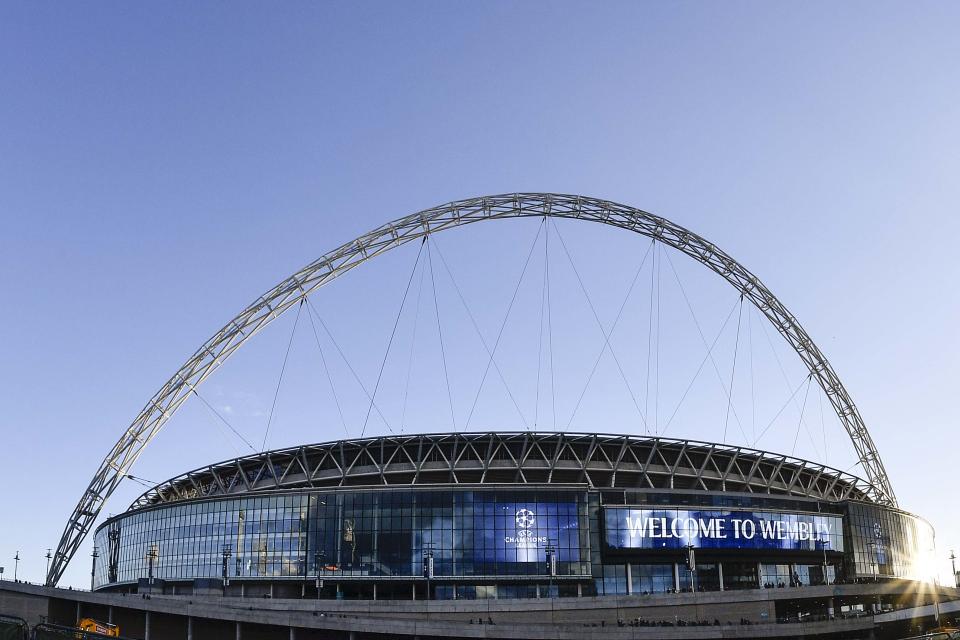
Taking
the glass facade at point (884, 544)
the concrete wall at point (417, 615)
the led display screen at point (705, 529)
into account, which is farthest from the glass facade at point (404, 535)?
the glass facade at point (884, 544)

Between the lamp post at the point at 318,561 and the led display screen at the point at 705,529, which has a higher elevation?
the led display screen at the point at 705,529

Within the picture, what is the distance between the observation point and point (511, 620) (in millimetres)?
69562

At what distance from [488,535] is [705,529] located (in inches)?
843

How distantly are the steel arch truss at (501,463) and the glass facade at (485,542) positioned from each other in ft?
20.6

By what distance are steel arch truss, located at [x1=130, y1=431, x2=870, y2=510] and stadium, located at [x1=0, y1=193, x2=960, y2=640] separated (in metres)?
0.26

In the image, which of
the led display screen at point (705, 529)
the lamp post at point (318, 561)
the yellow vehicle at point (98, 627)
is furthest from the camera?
the led display screen at point (705, 529)

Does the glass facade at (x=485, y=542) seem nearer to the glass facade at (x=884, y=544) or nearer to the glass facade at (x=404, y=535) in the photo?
the glass facade at (x=404, y=535)

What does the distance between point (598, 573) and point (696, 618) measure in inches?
735

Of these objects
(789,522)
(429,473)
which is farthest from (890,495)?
(429,473)

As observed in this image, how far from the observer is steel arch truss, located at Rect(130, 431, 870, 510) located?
3794 inches

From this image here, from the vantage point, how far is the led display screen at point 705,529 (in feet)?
287

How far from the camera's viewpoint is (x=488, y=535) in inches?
3381

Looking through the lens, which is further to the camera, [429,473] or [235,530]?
[429,473]

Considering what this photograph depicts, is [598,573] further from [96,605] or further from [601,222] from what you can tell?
[96,605]
